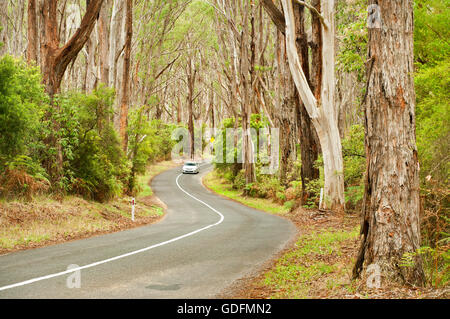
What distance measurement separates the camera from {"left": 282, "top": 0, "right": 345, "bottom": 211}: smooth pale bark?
16547mm

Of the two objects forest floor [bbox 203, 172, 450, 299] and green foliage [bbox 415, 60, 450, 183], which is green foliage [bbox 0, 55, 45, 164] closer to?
forest floor [bbox 203, 172, 450, 299]

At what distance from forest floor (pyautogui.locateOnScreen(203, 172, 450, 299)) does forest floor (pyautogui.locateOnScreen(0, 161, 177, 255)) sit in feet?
20.6

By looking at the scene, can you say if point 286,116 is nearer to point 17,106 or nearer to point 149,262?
point 17,106

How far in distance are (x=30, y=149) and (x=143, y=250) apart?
23.3ft

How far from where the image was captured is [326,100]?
16688 millimetres

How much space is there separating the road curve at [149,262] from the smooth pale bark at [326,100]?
116 inches

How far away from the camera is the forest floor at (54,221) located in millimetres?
11352

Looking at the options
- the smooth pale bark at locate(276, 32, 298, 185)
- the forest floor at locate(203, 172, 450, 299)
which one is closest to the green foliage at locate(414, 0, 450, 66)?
the forest floor at locate(203, 172, 450, 299)

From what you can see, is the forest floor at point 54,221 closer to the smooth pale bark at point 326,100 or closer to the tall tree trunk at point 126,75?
the tall tree trunk at point 126,75

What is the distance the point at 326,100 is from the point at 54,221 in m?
10.8

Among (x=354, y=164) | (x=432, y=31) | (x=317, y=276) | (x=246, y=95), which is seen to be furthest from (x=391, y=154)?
(x=246, y=95)

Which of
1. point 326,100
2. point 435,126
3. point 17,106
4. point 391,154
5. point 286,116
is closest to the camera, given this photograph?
point 391,154

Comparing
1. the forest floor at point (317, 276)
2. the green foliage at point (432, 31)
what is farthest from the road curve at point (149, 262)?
the green foliage at point (432, 31)

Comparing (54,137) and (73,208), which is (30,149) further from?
(73,208)
